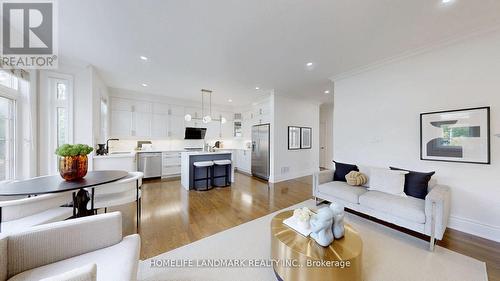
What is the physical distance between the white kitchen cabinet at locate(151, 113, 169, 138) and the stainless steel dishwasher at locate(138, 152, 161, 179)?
2.39 feet

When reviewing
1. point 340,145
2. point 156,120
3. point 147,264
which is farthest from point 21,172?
point 340,145

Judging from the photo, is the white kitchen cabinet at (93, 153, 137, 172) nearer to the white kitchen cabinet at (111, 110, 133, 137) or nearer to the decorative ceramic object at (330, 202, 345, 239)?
the white kitchen cabinet at (111, 110, 133, 137)

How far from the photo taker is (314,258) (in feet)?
4.08

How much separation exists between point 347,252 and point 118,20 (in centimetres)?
345

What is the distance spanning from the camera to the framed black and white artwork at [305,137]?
19.0 ft

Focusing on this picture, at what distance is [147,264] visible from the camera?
1727 mm

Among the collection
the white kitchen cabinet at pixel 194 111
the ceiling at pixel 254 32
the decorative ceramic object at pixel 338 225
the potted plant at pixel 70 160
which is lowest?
the decorative ceramic object at pixel 338 225

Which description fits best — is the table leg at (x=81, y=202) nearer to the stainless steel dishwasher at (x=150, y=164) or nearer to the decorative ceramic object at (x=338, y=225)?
the decorative ceramic object at (x=338, y=225)

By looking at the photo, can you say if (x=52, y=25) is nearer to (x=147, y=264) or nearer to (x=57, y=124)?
(x=57, y=124)

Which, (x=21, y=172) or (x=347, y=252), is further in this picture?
(x=21, y=172)

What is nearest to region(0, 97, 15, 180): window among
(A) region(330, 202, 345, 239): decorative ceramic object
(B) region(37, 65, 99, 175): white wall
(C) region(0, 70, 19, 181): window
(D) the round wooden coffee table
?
(C) region(0, 70, 19, 181): window

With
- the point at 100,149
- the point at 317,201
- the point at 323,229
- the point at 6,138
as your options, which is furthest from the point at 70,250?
the point at 317,201

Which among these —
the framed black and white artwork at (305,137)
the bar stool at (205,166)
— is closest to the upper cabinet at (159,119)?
the framed black and white artwork at (305,137)

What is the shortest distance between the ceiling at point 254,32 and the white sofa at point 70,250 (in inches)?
86.5
